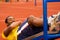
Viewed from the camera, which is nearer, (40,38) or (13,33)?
(40,38)

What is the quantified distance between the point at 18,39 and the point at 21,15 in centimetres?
208

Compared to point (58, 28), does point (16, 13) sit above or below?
below

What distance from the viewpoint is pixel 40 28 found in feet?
6.63

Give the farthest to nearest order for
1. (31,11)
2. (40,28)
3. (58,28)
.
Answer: (31,11) → (40,28) → (58,28)

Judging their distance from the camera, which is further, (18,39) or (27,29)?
(18,39)

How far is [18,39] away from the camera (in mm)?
2270

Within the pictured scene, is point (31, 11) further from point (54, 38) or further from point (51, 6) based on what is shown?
point (54, 38)

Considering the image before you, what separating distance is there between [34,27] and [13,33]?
2.06ft

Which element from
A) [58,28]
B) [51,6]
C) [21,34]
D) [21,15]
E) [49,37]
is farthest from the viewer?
[51,6]

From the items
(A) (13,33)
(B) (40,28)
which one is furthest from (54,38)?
(A) (13,33)

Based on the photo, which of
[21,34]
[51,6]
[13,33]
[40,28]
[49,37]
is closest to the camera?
[49,37]

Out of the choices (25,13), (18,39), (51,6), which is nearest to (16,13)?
(25,13)

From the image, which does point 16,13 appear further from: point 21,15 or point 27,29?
point 27,29

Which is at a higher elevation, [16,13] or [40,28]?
[40,28]
